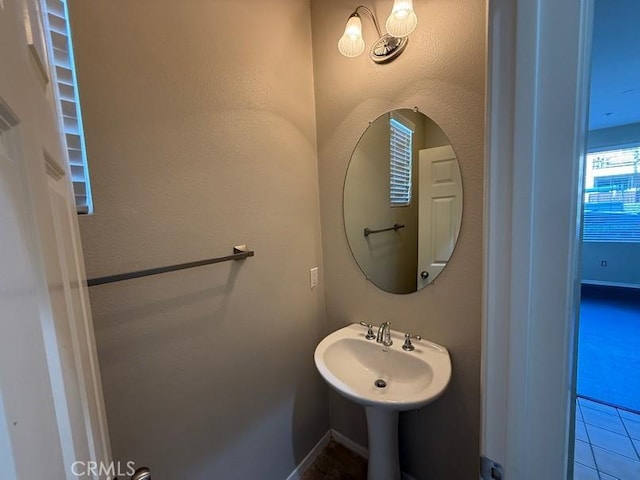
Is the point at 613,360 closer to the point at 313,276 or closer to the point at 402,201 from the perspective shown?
the point at 402,201

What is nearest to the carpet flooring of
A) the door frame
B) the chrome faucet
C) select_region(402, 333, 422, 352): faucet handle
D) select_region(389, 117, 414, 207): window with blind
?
select_region(402, 333, 422, 352): faucet handle

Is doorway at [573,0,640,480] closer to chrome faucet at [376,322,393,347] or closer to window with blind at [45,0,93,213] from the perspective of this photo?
chrome faucet at [376,322,393,347]

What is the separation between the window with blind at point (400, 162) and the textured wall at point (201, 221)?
1.53ft

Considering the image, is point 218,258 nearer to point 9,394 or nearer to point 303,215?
point 303,215

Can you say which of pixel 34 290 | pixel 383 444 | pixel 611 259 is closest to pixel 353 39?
pixel 34 290

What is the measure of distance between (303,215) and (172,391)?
38.8 inches

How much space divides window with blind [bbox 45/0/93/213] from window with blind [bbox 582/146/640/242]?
1.22 meters

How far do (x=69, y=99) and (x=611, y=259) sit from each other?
233 cm

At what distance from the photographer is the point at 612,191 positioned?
809 mm

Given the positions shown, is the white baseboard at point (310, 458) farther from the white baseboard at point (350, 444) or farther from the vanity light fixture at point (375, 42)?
the vanity light fixture at point (375, 42)

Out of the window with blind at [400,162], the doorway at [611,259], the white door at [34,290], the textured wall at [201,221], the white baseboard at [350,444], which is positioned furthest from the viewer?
the white baseboard at [350,444]

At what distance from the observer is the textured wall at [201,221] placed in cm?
82

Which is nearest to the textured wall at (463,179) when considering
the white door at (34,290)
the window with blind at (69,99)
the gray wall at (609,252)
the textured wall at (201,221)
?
the textured wall at (201,221)

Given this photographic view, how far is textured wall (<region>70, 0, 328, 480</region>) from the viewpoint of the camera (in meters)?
0.82
